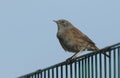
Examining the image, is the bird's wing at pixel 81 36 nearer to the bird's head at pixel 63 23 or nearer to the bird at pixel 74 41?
the bird at pixel 74 41

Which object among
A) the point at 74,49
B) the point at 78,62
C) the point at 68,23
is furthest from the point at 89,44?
the point at 78,62

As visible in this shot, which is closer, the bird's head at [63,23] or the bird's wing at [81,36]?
the bird's wing at [81,36]

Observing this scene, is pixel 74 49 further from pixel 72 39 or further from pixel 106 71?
pixel 106 71

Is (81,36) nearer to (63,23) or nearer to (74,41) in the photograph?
(74,41)

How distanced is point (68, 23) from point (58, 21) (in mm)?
303

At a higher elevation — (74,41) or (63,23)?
(63,23)

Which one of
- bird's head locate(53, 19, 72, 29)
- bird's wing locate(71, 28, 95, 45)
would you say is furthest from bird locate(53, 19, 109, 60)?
bird's head locate(53, 19, 72, 29)

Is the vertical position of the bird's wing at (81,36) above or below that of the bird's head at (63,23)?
below

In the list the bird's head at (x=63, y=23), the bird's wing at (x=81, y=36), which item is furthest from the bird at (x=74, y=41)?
the bird's head at (x=63, y=23)

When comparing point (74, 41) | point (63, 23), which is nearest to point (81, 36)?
point (74, 41)

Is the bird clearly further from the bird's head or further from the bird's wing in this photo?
the bird's head

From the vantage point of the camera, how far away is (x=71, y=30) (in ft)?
40.3

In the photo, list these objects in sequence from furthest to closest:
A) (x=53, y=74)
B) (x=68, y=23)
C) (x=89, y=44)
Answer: (x=68, y=23) < (x=89, y=44) < (x=53, y=74)

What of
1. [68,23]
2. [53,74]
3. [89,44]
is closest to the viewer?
[53,74]
